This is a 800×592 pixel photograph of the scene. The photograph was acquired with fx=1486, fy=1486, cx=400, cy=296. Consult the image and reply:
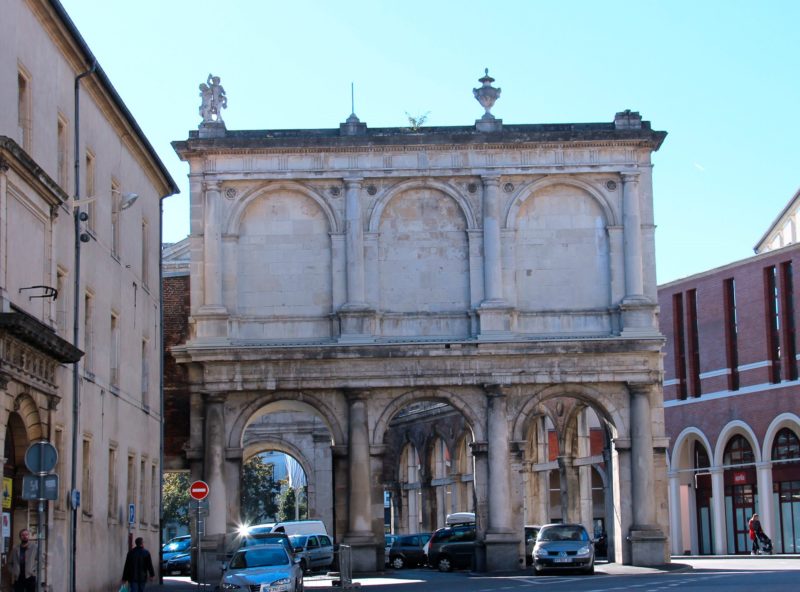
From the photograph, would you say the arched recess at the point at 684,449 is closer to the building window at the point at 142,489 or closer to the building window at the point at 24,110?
the building window at the point at 142,489

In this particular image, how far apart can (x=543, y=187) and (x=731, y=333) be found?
2420cm

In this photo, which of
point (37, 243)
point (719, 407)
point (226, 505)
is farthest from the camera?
point (719, 407)

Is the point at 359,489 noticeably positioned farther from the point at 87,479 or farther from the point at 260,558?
the point at 87,479

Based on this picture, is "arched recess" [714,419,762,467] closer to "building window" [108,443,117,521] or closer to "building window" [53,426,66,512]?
"building window" [108,443,117,521]

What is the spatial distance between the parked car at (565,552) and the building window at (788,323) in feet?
74.4

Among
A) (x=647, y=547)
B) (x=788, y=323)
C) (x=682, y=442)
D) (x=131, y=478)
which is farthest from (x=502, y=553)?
(x=682, y=442)

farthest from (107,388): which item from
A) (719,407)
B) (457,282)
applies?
(719,407)

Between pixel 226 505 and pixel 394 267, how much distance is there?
8.90m

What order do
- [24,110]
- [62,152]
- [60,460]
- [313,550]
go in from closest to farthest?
[24,110]
[60,460]
[62,152]
[313,550]

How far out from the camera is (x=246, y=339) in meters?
45.6

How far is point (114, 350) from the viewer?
36.4 metres

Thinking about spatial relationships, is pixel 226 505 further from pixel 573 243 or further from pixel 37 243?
pixel 37 243

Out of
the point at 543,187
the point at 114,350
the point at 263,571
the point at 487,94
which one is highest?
the point at 487,94

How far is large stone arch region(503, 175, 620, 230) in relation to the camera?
45.9m
